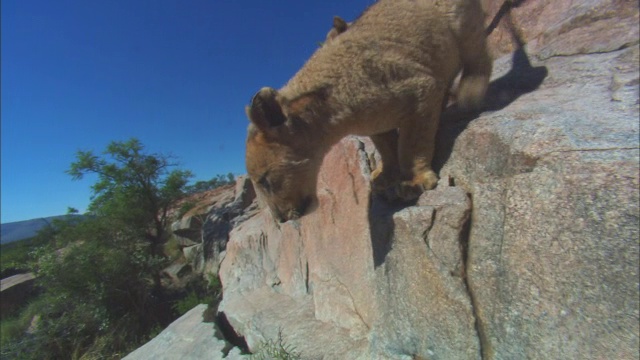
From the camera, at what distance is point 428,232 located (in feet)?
12.1

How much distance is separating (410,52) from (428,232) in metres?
2.04

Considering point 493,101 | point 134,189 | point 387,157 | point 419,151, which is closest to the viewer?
point 419,151

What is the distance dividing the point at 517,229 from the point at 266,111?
8.83 feet

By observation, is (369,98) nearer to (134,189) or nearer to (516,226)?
(516,226)

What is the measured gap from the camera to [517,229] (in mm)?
2971

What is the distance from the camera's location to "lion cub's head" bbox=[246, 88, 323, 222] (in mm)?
3818

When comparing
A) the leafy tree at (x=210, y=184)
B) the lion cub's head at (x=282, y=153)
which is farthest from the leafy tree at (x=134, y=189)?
the lion cub's head at (x=282, y=153)

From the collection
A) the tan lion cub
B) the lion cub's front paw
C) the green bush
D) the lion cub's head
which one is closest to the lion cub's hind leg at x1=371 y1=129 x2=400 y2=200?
the tan lion cub

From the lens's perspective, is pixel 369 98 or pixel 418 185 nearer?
pixel 369 98

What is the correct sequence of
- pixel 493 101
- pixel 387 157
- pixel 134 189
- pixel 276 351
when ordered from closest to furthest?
pixel 493 101 → pixel 387 157 → pixel 276 351 → pixel 134 189

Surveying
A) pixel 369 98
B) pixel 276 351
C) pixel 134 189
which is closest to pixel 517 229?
pixel 369 98

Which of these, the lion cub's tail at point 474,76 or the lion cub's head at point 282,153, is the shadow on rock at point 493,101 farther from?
the lion cub's head at point 282,153

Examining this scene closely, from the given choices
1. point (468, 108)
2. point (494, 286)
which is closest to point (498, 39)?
point (468, 108)

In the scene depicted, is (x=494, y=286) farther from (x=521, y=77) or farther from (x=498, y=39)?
(x=498, y=39)
